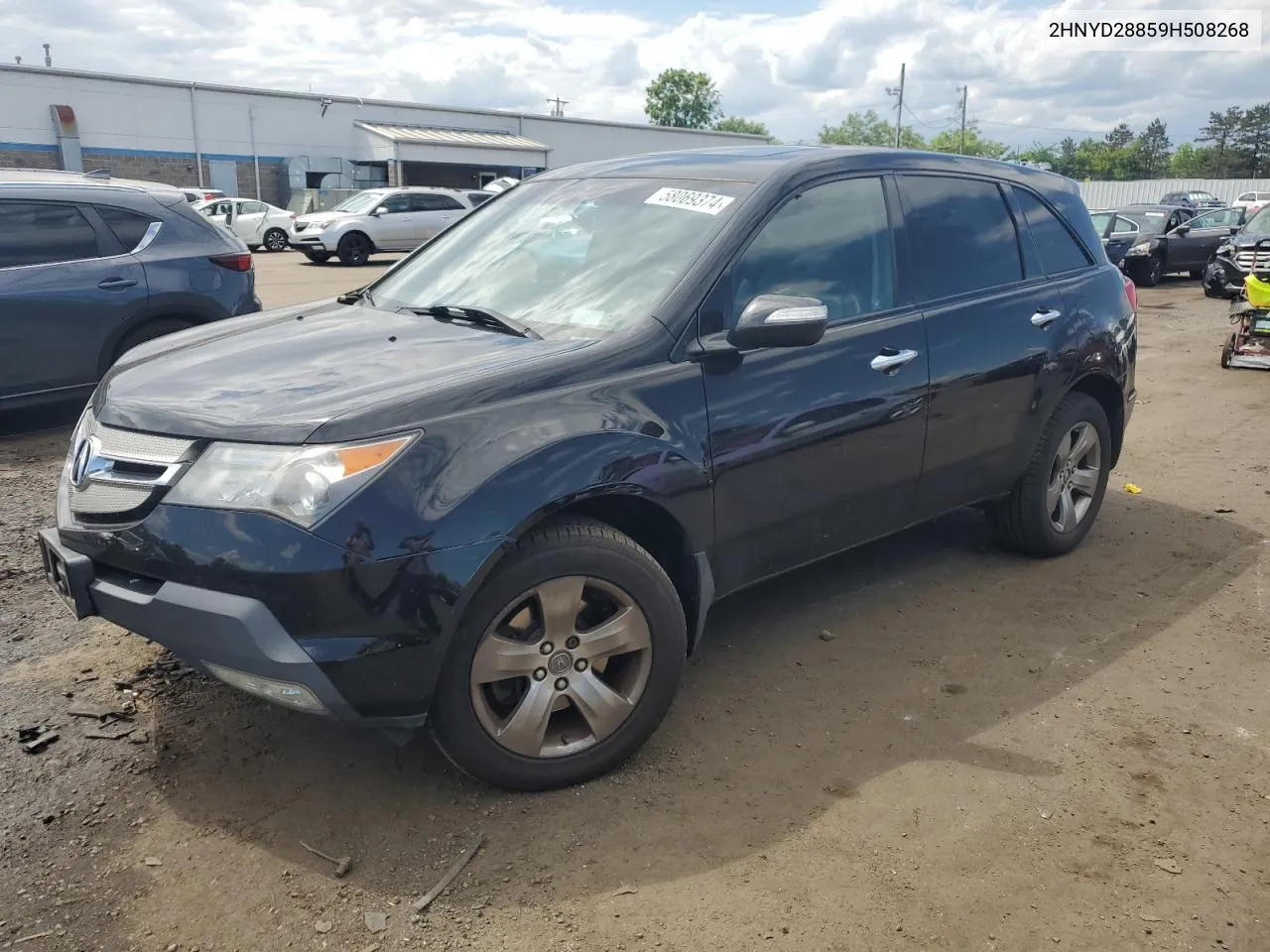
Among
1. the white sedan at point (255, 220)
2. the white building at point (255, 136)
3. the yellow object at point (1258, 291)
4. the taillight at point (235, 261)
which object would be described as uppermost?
the white building at point (255, 136)

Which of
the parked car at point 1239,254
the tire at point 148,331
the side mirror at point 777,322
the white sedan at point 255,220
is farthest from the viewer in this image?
the white sedan at point 255,220

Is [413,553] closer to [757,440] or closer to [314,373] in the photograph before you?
[314,373]

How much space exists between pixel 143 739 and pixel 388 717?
1062mm

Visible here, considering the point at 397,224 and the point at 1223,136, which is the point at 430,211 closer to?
the point at 397,224

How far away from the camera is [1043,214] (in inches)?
193

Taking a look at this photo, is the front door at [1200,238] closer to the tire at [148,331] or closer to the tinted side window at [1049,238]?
the tinted side window at [1049,238]

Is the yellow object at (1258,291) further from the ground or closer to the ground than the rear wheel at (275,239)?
closer to the ground

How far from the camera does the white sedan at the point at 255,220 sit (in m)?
30.2

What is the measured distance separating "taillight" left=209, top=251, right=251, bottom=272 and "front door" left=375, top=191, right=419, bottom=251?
17.8 m

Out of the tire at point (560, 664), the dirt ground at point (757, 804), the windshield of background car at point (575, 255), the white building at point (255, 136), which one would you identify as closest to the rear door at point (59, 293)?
the dirt ground at point (757, 804)

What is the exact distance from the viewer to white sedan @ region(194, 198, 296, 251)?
3017 cm

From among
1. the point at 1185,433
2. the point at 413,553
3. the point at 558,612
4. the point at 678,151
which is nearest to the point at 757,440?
the point at 558,612

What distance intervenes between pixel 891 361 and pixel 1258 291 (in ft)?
28.1

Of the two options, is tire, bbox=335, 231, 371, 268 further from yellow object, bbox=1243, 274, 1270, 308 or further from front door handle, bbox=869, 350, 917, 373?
front door handle, bbox=869, 350, 917, 373
